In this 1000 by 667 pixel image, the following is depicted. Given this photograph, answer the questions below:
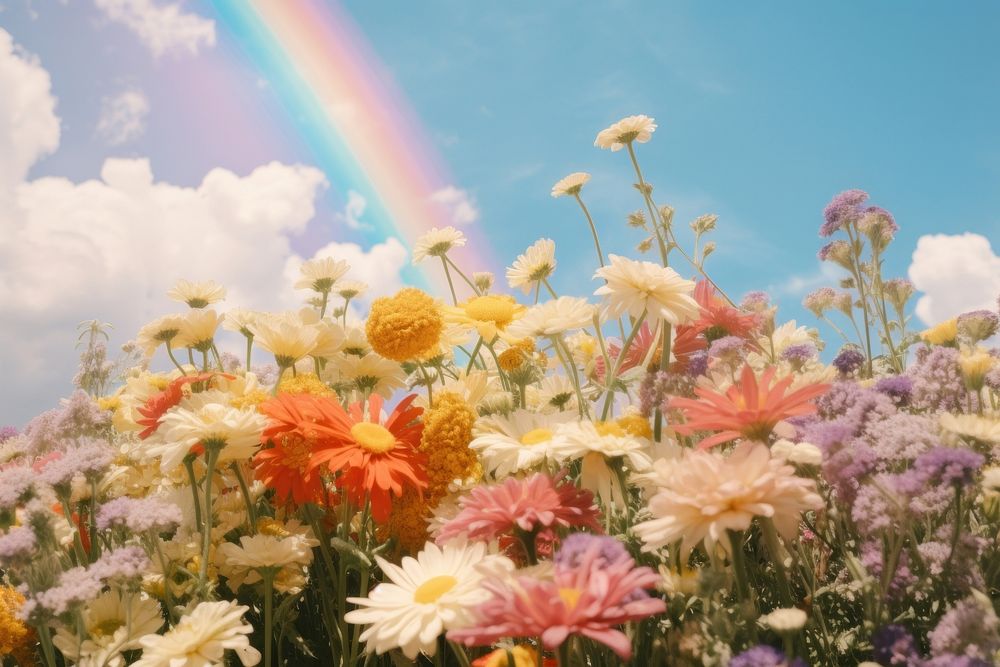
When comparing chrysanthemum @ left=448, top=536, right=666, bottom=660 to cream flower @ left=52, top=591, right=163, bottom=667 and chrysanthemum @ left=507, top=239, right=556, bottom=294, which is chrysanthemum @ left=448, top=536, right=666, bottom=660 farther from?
chrysanthemum @ left=507, top=239, right=556, bottom=294

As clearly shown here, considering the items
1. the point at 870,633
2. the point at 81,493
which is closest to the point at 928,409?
the point at 870,633

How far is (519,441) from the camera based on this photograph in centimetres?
167

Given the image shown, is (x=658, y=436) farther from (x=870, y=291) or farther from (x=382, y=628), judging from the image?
(x=870, y=291)

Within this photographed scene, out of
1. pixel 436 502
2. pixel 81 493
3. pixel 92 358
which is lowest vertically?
pixel 436 502

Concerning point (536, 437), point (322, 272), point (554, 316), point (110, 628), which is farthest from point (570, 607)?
point (322, 272)

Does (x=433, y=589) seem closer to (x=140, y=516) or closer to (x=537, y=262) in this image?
(x=140, y=516)

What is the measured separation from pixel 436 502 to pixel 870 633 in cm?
95

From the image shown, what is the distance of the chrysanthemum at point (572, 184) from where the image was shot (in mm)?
3096

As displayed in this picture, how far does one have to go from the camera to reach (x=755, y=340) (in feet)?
7.29

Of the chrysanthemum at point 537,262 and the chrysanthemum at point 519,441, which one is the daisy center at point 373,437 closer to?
the chrysanthemum at point 519,441

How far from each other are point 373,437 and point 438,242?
1.44m

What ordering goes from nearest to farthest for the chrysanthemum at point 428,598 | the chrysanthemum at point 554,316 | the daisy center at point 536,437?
the chrysanthemum at point 428,598 → the daisy center at point 536,437 → the chrysanthemum at point 554,316

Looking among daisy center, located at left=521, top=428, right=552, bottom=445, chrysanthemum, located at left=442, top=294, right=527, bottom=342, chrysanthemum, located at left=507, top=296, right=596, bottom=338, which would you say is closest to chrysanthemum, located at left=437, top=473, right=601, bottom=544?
daisy center, located at left=521, top=428, right=552, bottom=445

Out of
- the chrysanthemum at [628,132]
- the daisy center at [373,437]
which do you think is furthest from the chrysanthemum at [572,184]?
the daisy center at [373,437]
